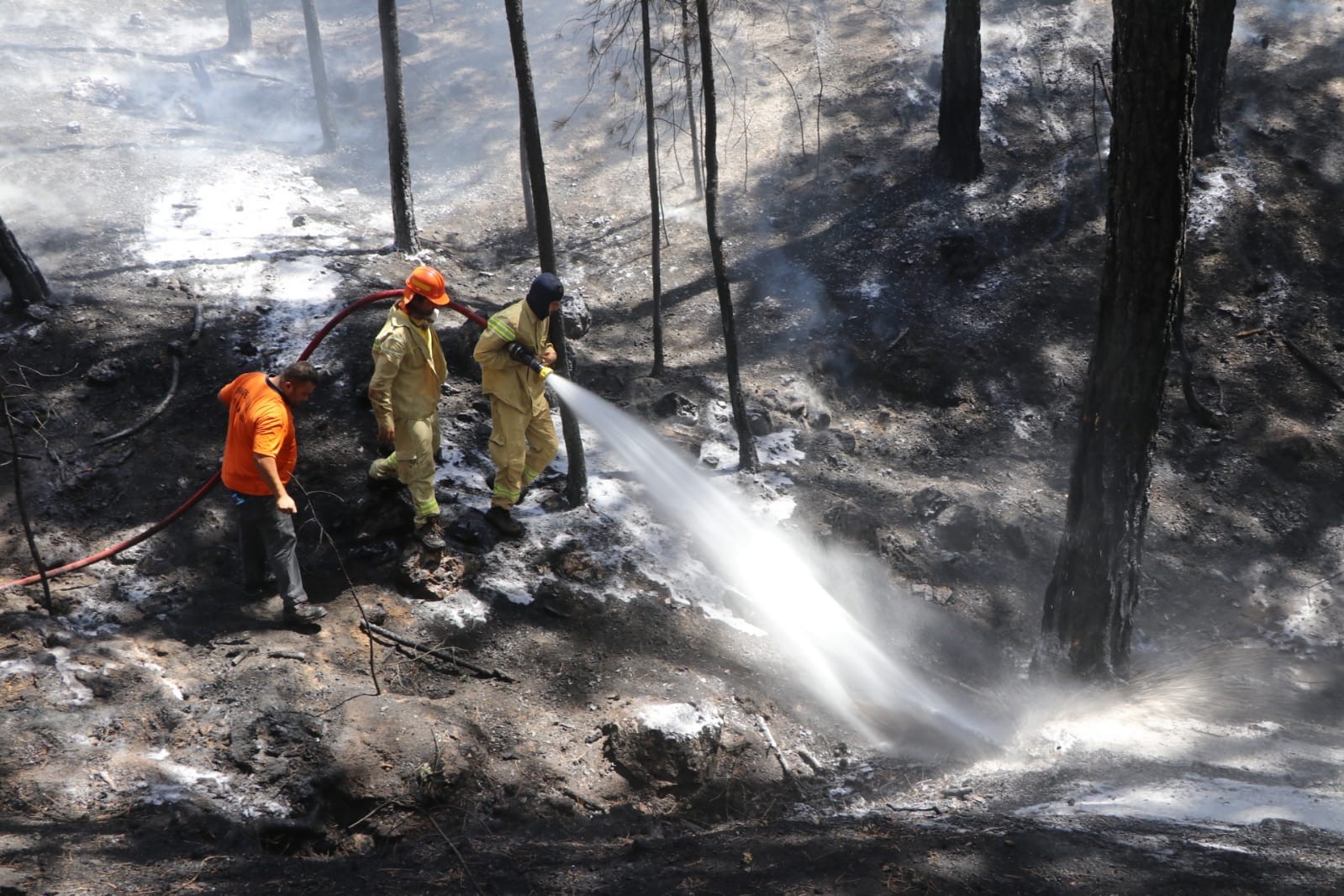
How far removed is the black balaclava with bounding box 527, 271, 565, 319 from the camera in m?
6.29

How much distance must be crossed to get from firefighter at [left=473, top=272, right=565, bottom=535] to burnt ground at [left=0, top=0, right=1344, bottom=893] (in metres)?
0.42

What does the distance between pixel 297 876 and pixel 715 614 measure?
3579mm

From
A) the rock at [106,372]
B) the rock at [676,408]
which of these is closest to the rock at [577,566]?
the rock at [676,408]

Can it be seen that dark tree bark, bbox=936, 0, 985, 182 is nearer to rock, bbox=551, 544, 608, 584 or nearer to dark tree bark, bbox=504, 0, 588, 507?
dark tree bark, bbox=504, 0, 588, 507

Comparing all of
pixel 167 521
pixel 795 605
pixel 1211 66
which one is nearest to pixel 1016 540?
pixel 795 605

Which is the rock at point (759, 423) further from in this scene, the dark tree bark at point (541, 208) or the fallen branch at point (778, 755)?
the fallen branch at point (778, 755)

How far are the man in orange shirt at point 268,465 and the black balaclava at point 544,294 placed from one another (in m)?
1.65

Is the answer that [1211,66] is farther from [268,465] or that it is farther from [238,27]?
[238,27]

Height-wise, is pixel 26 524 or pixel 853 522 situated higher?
pixel 853 522

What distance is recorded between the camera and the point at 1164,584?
24.9ft

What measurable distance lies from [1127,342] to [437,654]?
4.85 m

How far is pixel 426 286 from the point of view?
602 centimetres

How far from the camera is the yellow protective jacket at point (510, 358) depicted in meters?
6.41

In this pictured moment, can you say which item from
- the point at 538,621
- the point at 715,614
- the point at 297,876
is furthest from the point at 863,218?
the point at 297,876
